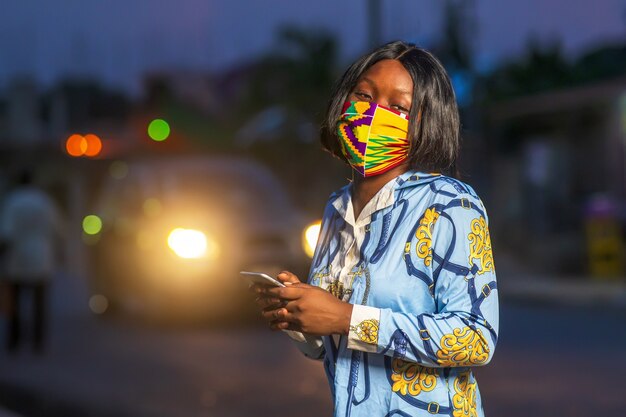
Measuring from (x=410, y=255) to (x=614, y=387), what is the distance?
252 inches

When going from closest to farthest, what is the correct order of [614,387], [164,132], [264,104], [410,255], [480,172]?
[410,255] → [614,387] → [164,132] → [480,172] → [264,104]

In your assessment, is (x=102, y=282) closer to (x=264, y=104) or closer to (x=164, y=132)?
(x=164, y=132)

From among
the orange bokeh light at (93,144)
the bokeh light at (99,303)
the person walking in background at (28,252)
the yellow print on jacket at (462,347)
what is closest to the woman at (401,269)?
the yellow print on jacket at (462,347)

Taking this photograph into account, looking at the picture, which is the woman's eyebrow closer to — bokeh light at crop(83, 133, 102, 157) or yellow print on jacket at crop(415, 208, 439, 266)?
yellow print on jacket at crop(415, 208, 439, 266)

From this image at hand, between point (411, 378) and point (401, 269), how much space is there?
0.24 m

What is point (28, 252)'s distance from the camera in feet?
37.1

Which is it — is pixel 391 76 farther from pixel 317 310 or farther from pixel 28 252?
pixel 28 252

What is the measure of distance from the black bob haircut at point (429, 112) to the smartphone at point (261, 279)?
16.5 inches

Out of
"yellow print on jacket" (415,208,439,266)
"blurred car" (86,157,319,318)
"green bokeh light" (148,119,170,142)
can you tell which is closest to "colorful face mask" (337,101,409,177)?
"yellow print on jacket" (415,208,439,266)

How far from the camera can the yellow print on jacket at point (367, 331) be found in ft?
7.93

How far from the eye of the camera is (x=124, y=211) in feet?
46.3

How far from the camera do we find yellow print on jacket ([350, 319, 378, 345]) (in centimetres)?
242

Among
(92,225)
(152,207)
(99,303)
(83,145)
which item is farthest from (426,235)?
(83,145)

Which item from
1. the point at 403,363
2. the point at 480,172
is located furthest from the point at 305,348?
the point at 480,172
